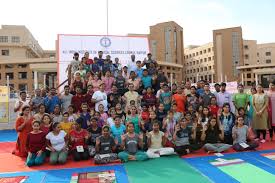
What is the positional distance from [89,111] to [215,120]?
333 cm

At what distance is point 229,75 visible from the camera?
237 ft

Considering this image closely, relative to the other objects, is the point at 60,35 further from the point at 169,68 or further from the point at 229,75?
the point at 229,75

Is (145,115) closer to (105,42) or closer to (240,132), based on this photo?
(240,132)

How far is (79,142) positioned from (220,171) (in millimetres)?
3297

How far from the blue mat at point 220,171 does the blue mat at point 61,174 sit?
4.99ft

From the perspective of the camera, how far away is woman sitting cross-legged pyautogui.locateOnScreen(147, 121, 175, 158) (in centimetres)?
741

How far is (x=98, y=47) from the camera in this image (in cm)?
1557

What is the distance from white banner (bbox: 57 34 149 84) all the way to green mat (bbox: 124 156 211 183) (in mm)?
8874

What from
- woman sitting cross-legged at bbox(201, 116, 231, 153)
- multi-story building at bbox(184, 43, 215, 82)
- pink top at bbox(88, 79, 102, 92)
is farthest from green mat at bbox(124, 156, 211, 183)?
multi-story building at bbox(184, 43, 215, 82)

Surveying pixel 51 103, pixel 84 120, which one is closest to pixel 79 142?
pixel 84 120

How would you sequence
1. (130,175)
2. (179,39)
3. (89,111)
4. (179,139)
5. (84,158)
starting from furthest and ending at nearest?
(179,39) < (89,111) < (179,139) < (84,158) < (130,175)

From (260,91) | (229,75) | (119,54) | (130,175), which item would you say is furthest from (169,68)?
(130,175)

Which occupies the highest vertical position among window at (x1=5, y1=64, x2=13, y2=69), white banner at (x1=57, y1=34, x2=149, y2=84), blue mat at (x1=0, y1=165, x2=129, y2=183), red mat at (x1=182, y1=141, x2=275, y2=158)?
window at (x1=5, y1=64, x2=13, y2=69)

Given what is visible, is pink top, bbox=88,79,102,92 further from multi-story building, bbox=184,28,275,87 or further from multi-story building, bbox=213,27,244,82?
multi-story building, bbox=213,27,244,82
